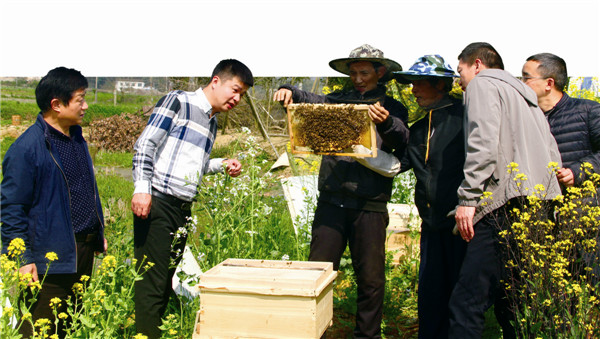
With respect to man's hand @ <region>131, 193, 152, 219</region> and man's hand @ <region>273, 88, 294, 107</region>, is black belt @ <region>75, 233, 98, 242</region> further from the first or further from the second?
man's hand @ <region>273, 88, 294, 107</region>

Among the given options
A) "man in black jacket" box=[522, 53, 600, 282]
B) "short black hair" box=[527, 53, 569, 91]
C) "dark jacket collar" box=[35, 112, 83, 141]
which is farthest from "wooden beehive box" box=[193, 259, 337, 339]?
"short black hair" box=[527, 53, 569, 91]

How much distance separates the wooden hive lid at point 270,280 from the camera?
2645mm

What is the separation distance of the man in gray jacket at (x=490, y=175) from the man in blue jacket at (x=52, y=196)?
2307mm

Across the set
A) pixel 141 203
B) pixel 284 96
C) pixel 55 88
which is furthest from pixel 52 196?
pixel 284 96

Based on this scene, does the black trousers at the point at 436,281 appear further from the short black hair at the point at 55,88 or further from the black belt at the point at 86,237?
the short black hair at the point at 55,88

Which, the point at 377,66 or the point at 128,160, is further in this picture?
the point at 128,160

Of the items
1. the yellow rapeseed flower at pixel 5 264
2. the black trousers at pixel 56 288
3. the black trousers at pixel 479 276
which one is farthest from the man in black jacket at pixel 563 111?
the yellow rapeseed flower at pixel 5 264

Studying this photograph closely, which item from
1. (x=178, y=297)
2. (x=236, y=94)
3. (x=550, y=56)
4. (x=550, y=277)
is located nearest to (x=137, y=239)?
(x=178, y=297)

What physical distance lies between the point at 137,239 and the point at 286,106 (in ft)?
4.50

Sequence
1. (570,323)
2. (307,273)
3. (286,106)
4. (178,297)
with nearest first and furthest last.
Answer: (570,323) → (307,273) → (286,106) → (178,297)

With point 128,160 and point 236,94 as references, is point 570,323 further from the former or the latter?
point 128,160

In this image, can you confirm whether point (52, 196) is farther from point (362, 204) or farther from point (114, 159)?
point (114, 159)

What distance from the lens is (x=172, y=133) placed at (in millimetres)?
3502

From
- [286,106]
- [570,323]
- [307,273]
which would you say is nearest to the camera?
[570,323]
